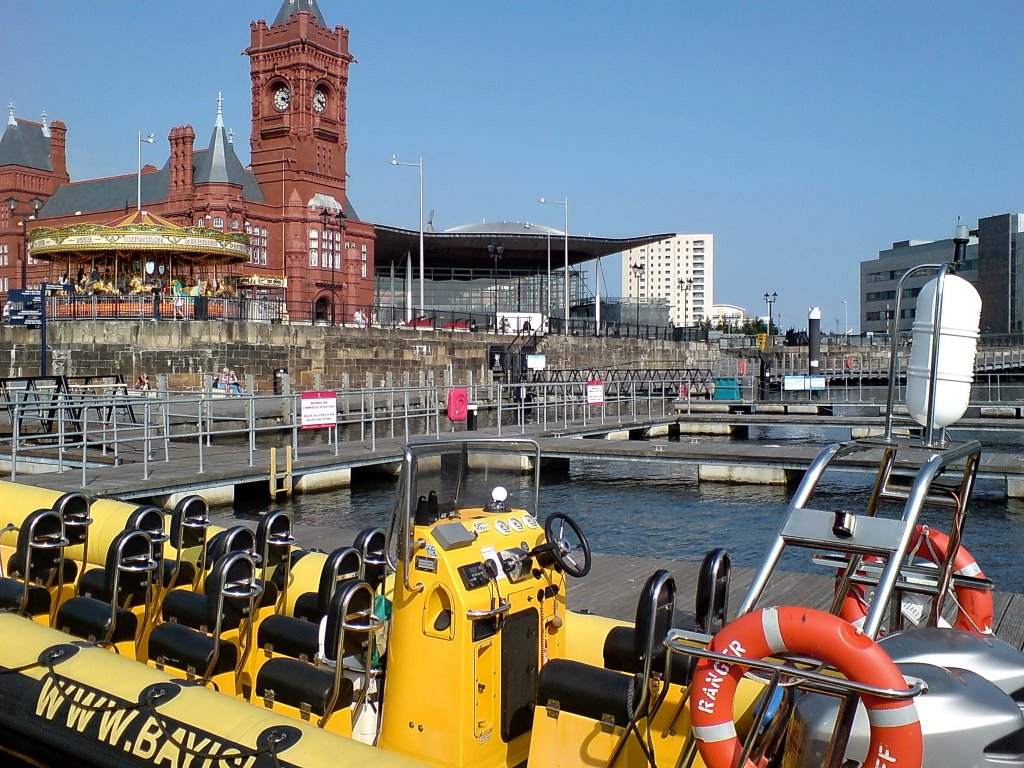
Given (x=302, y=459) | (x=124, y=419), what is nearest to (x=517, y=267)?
(x=124, y=419)

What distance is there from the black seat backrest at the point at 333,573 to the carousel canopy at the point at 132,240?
3824cm

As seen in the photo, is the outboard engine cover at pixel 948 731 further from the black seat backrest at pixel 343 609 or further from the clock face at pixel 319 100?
the clock face at pixel 319 100

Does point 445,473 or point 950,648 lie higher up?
point 445,473

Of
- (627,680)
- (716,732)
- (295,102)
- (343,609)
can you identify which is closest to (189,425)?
(343,609)

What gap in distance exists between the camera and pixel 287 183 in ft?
191

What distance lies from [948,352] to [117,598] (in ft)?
18.0

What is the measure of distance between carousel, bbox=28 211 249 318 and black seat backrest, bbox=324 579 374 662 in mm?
36967

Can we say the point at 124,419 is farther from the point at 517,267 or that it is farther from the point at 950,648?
the point at 517,267

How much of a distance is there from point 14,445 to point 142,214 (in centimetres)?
2985

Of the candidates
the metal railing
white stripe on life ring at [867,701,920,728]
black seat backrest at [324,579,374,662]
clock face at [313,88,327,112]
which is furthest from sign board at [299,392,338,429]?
clock face at [313,88,327,112]

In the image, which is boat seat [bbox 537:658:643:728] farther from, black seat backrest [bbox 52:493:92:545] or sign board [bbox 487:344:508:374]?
sign board [bbox 487:344:508:374]

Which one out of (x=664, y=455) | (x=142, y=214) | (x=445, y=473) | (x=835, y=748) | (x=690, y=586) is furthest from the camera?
(x=142, y=214)

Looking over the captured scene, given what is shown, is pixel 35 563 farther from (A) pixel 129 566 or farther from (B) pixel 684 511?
(B) pixel 684 511

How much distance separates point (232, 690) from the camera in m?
6.08
